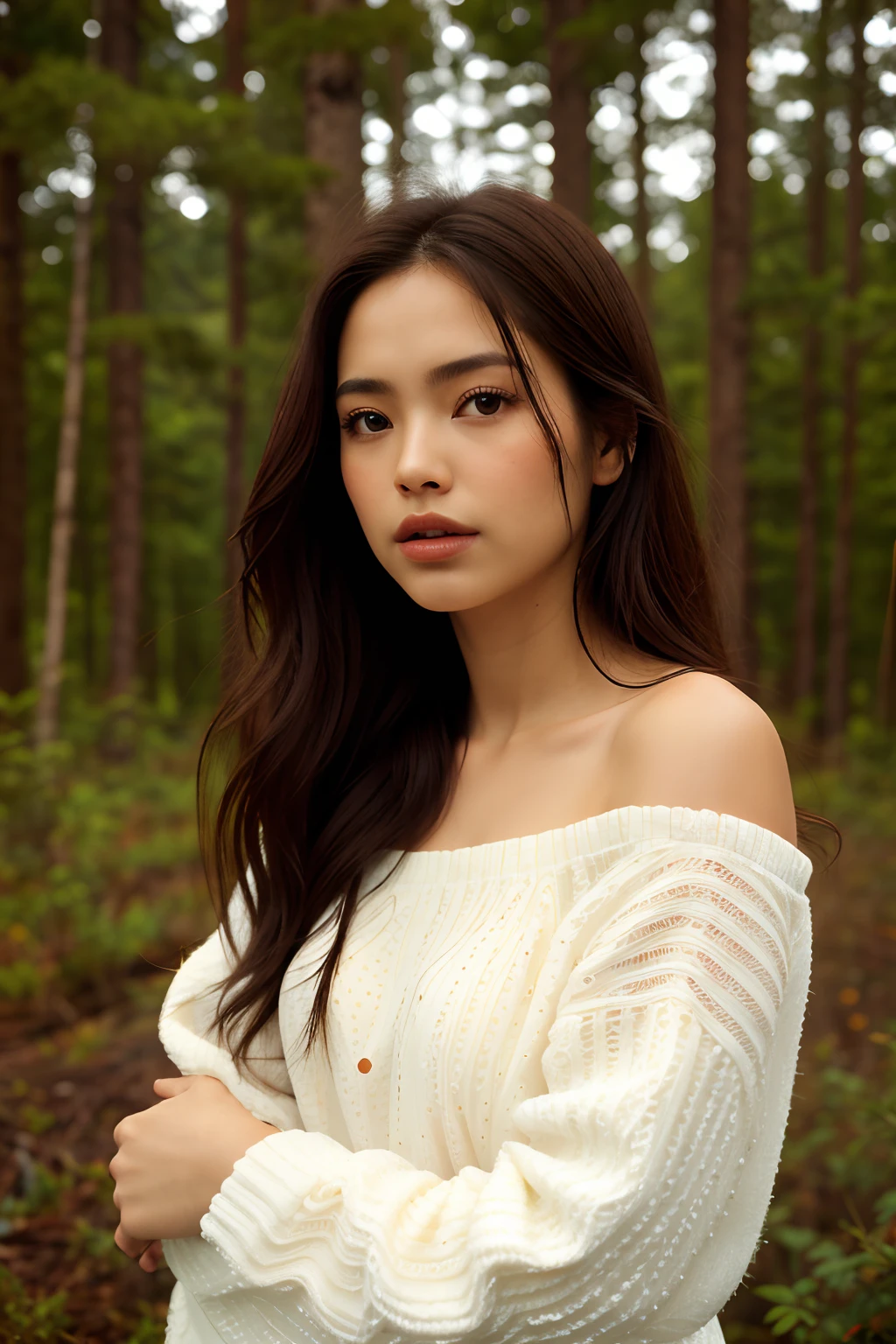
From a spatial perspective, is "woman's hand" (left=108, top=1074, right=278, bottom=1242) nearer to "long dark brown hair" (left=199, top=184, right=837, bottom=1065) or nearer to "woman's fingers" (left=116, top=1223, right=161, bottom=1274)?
"woman's fingers" (left=116, top=1223, right=161, bottom=1274)

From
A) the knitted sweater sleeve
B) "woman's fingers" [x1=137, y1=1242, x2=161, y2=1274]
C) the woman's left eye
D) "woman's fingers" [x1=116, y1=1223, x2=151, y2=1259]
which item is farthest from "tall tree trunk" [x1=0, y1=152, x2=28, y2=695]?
the woman's left eye

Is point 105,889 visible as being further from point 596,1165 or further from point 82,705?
point 82,705

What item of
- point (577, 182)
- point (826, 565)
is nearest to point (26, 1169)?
point (577, 182)

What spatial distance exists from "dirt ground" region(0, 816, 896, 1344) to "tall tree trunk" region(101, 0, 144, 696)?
6400 mm

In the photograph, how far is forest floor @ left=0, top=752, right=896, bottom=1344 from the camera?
2986 millimetres

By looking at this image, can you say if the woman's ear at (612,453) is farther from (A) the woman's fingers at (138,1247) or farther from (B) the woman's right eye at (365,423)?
(A) the woman's fingers at (138,1247)

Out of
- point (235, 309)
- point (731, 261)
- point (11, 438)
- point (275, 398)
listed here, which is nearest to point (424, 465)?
point (731, 261)

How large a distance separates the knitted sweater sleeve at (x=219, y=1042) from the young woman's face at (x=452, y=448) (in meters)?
0.88

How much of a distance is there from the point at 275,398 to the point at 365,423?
11.6 meters

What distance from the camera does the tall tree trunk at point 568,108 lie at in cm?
887

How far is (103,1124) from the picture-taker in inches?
167

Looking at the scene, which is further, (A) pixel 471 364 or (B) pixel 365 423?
(B) pixel 365 423

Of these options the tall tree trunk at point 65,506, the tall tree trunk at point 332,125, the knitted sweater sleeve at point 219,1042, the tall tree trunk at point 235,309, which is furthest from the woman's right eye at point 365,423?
the tall tree trunk at point 235,309

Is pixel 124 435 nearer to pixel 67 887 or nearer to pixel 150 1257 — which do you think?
pixel 67 887
